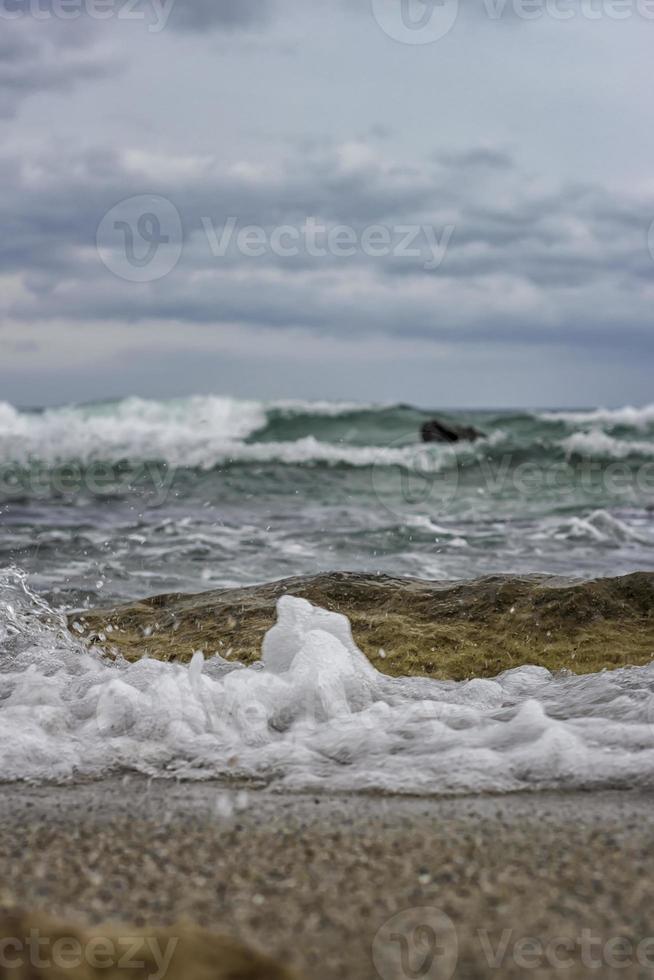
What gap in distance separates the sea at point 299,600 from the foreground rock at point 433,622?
0.65ft

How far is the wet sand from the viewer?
1767 millimetres

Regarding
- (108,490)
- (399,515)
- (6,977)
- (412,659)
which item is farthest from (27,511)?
(6,977)

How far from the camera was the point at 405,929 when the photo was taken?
71.9 inches

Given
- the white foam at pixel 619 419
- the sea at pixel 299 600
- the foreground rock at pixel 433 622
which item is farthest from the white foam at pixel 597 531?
the white foam at pixel 619 419

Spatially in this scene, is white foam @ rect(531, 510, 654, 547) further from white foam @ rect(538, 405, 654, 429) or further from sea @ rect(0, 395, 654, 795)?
white foam @ rect(538, 405, 654, 429)

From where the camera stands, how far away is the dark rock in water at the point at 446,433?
21.2 metres

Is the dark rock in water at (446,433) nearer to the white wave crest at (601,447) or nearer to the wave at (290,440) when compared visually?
the wave at (290,440)

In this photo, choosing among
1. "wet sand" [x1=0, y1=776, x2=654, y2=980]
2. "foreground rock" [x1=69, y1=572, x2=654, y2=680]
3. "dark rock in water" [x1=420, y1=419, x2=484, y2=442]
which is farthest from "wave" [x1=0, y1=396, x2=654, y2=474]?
"wet sand" [x1=0, y1=776, x2=654, y2=980]

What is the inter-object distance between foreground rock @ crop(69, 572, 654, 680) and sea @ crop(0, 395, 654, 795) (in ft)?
0.65

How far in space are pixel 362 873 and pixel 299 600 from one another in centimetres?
194

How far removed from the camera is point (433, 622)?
4.50 meters

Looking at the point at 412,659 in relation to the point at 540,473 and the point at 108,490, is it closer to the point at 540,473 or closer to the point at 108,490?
the point at 108,490

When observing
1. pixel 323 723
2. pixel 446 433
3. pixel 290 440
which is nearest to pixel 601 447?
pixel 446 433

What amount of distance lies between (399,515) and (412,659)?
669 centimetres
